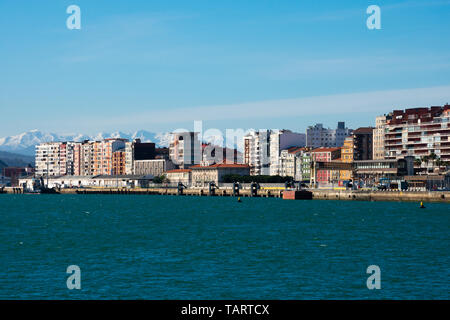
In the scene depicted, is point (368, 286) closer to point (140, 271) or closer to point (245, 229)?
point (140, 271)

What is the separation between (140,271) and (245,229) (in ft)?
106

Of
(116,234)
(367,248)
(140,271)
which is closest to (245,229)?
(116,234)

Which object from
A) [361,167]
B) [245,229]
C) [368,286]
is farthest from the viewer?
[361,167]

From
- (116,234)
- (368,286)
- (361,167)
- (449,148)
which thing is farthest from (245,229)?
(449,148)

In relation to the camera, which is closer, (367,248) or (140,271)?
(140,271)
